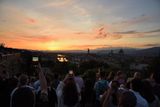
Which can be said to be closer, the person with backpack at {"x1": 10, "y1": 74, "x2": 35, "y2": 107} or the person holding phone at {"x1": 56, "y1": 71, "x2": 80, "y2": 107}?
the person with backpack at {"x1": 10, "y1": 74, "x2": 35, "y2": 107}

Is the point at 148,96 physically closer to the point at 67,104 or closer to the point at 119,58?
the point at 67,104

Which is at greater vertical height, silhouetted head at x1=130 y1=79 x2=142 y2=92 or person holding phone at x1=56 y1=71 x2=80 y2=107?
silhouetted head at x1=130 y1=79 x2=142 y2=92

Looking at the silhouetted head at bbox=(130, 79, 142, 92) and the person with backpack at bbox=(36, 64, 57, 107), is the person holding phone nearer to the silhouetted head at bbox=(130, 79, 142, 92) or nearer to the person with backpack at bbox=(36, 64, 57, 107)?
the person with backpack at bbox=(36, 64, 57, 107)

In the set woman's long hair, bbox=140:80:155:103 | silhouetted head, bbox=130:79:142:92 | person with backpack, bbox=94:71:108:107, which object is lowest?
A: person with backpack, bbox=94:71:108:107

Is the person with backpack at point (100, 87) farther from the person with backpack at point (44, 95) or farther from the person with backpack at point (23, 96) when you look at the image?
the person with backpack at point (23, 96)

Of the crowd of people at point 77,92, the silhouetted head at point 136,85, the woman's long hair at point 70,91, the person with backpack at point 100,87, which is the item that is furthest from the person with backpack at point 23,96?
the person with backpack at point 100,87

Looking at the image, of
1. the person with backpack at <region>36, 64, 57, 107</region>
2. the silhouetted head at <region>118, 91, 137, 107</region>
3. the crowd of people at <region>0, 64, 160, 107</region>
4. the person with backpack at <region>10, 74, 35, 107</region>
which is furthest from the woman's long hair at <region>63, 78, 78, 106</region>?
the silhouetted head at <region>118, 91, 137, 107</region>

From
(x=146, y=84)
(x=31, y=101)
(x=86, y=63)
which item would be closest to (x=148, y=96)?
(x=146, y=84)

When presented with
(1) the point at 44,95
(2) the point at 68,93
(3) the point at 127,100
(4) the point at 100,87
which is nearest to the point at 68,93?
(2) the point at 68,93
